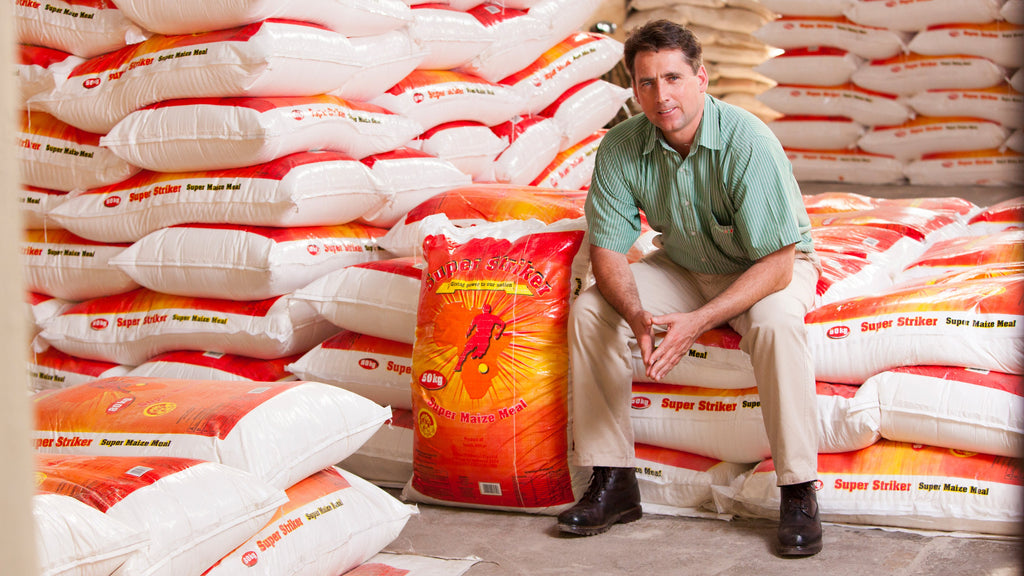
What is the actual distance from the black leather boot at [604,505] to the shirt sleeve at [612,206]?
1.86ft

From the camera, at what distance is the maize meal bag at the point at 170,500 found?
1.73 m

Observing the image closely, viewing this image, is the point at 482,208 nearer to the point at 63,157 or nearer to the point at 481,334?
the point at 481,334

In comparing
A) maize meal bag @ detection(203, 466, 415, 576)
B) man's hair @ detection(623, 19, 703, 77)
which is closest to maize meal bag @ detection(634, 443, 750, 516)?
maize meal bag @ detection(203, 466, 415, 576)

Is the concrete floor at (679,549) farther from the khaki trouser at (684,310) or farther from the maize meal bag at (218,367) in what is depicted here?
the maize meal bag at (218,367)

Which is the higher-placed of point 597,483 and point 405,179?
point 405,179

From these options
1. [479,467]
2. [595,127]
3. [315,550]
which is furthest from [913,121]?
[315,550]

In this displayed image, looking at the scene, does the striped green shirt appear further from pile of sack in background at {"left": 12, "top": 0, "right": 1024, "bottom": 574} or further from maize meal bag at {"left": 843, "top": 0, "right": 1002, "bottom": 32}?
maize meal bag at {"left": 843, "top": 0, "right": 1002, "bottom": 32}

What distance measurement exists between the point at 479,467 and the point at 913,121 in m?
5.40

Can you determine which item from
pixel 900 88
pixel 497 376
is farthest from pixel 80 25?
pixel 900 88

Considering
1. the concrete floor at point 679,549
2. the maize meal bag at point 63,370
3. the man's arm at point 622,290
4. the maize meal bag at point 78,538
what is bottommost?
the concrete floor at point 679,549

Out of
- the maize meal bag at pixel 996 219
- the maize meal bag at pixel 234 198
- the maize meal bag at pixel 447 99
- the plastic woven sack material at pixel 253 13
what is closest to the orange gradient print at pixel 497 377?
the maize meal bag at pixel 234 198

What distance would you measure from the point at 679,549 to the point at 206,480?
1.07 m

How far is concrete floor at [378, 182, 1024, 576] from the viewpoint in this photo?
216 cm

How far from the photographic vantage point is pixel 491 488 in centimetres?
258
